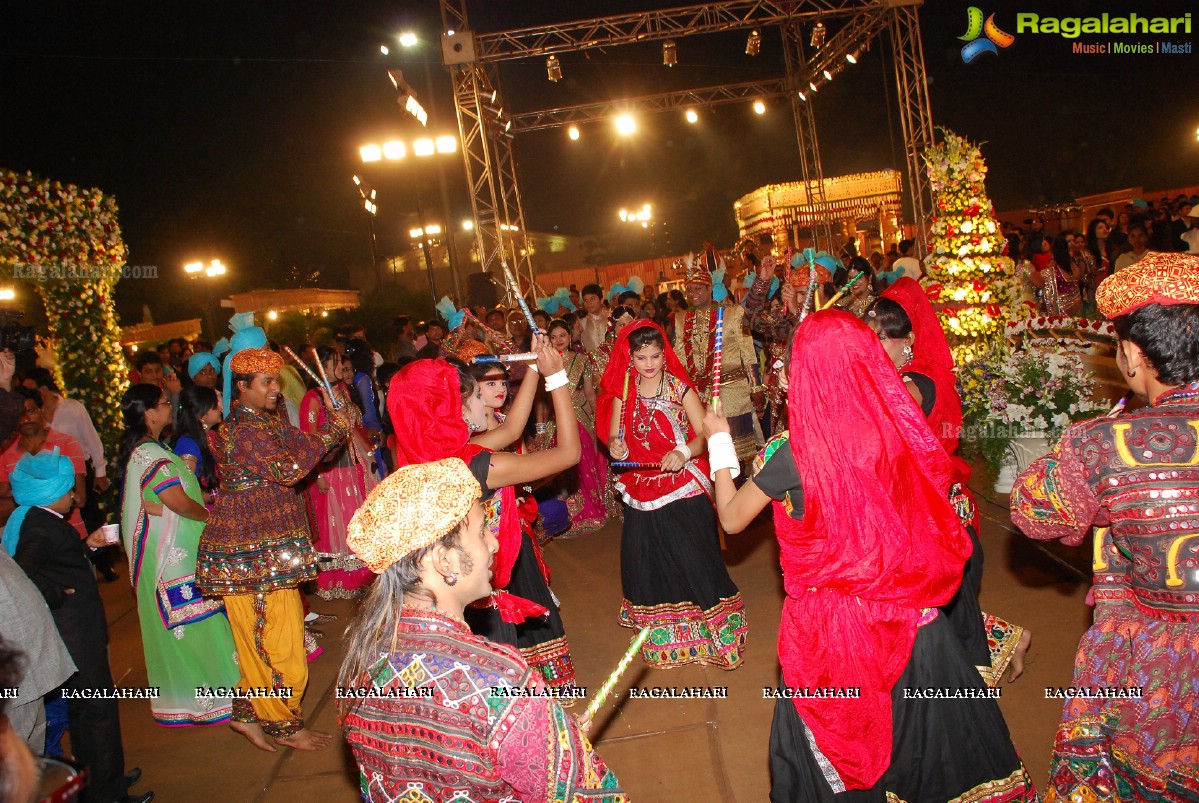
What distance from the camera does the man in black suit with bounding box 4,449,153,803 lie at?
3.35 m

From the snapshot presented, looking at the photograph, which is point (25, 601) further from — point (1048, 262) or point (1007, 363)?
point (1048, 262)

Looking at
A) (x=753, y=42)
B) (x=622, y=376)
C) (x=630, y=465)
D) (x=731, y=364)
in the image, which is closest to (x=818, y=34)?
(x=753, y=42)

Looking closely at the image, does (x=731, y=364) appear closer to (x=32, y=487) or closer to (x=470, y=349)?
(x=470, y=349)

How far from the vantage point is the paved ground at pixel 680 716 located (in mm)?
3547

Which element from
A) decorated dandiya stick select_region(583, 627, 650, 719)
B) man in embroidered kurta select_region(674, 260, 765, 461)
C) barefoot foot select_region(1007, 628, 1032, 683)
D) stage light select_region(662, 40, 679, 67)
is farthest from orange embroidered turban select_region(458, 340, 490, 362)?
stage light select_region(662, 40, 679, 67)

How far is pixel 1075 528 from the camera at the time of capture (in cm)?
229

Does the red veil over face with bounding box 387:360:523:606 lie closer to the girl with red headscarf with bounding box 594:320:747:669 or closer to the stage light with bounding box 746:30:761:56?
the girl with red headscarf with bounding box 594:320:747:669

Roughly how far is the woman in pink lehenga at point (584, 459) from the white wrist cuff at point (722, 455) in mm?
4793

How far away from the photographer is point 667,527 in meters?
4.61

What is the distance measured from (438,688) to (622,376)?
334 cm

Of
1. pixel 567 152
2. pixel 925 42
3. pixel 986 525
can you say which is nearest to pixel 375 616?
pixel 986 525

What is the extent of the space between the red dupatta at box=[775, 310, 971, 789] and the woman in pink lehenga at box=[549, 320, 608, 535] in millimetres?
5280

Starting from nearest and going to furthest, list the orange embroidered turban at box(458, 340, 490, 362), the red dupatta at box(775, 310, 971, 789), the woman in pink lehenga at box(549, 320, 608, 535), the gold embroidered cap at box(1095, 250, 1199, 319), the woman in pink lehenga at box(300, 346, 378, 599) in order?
the gold embroidered cap at box(1095, 250, 1199, 319) < the red dupatta at box(775, 310, 971, 789) < the orange embroidered turban at box(458, 340, 490, 362) < the woman in pink lehenga at box(300, 346, 378, 599) < the woman in pink lehenga at box(549, 320, 608, 535)

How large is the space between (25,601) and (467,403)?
1862mm
